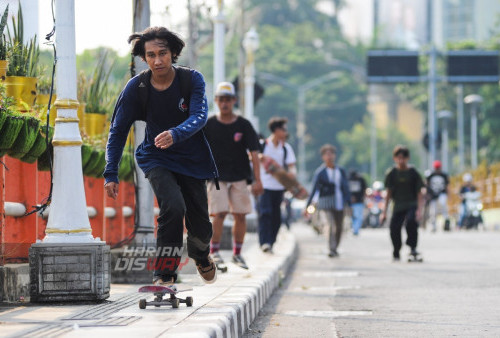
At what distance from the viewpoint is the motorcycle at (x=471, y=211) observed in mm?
35844

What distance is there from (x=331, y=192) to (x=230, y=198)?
643 cm

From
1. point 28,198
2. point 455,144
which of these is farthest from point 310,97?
point 28,198

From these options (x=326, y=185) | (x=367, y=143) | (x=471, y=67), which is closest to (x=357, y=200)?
(x=326, y=185)

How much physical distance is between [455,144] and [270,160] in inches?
2593

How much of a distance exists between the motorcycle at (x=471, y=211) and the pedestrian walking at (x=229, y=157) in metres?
24.1

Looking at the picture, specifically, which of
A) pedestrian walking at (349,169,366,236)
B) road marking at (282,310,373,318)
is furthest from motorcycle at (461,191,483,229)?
road marking at (282,310,373,318)

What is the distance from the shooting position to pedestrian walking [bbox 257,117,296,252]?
15859mm

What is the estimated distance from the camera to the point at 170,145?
756cm

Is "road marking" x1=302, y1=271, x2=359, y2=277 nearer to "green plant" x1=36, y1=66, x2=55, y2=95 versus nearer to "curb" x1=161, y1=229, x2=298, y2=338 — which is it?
"curb" x1=161, y1=229, x2=298, y2=338

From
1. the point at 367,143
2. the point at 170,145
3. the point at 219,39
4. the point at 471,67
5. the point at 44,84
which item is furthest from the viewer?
the point at 367,143

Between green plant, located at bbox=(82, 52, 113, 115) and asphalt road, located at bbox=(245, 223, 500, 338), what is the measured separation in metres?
2.47

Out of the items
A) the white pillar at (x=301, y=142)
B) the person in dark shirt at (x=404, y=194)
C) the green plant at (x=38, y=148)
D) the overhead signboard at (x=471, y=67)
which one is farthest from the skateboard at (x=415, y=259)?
the white pillar at (x=301, y=142)

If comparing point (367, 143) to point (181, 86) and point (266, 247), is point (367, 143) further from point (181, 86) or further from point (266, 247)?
point (181, 86)

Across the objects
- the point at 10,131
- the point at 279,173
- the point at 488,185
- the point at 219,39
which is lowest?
the point at 488,185
